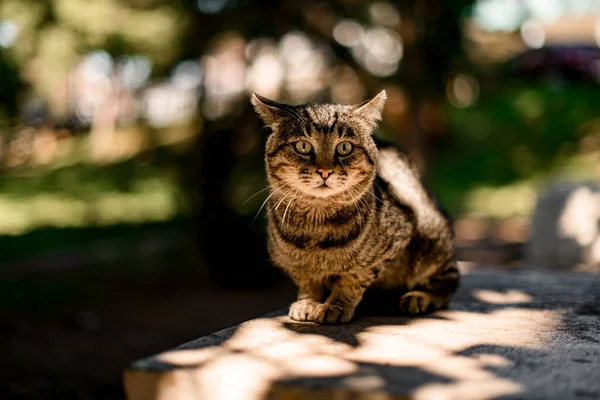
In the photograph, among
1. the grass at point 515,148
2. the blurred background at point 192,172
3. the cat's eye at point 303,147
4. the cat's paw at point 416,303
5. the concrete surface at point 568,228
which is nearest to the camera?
the cat's eye at point 303,147

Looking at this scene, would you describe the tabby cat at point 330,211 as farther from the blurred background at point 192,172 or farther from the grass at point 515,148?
the grass at point 515,148

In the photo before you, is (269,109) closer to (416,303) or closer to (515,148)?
(416,303)

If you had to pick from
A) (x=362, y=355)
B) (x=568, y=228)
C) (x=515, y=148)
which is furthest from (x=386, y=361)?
(x=515, y=148)

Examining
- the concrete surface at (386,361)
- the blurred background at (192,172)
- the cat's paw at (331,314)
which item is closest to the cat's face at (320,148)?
the cat's paw at (331,314)

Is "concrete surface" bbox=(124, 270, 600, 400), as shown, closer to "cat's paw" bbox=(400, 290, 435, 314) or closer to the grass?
"cat's paw" bbox=(400, 290, 435, 314)

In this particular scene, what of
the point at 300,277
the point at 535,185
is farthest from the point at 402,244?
the point at 535,185

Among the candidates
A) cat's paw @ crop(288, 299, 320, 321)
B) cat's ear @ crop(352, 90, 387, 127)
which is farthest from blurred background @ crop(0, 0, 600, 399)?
→ cat's ear @ crop(352, 90, 387, 127)

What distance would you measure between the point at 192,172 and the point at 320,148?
4.56 meters

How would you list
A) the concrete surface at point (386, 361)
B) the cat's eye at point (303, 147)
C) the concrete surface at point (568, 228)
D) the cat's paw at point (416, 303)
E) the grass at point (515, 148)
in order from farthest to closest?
the grass at point (515, 148), the concrete surface at point (568, 228), the cat's paw at point (416, 303), the cat's eye at point (303, 147), the concrete surface at point (386, 361)

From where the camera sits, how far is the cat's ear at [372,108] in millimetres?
2502

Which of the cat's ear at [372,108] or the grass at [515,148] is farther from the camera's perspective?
the grass at [515,148]

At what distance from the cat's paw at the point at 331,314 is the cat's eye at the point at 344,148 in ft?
1.90

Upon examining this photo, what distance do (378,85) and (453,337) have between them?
5146 millimetres

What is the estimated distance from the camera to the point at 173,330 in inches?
214
